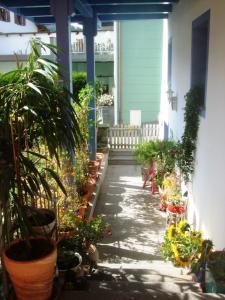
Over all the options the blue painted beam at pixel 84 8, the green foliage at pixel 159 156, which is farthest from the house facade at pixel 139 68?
the blue painted beam at pixel 84 8

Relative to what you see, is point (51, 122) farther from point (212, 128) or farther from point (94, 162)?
point (94, 162)

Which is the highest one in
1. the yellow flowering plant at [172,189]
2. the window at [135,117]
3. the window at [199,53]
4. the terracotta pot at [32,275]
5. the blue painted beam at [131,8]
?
the blue painted beam at [131,8]

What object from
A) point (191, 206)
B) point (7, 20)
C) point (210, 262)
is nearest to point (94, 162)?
point (191, 206)

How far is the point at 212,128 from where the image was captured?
3766 millimetres

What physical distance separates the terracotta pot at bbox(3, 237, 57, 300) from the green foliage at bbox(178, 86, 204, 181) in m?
2.85

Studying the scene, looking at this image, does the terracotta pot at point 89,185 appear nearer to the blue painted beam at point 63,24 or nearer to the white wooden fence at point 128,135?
the blue painted beam at point 63,24

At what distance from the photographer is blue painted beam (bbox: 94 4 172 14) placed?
22.7ft

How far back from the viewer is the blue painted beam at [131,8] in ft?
22.7

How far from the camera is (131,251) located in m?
4.68

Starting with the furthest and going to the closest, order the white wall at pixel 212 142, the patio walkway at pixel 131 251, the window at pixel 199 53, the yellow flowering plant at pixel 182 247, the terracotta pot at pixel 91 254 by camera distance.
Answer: the window at pixel 199 53, the yellow flowering plant at pixel 182 247, the terracotta pot at pixel 91 254, the white wall at pixel 212 142, the patio walkway at pixel 131 251

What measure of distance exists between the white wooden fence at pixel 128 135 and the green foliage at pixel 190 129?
4556mm

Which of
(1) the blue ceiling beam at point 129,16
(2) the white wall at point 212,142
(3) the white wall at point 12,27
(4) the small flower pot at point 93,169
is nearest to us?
(2) the white wall at point 212,142

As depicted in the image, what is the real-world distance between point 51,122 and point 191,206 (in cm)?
325

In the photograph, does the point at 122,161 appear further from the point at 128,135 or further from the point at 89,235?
the point at 89,235
